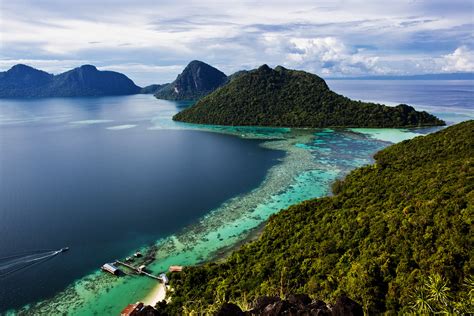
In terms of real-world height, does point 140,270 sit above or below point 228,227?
below

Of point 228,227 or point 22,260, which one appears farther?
point 228,227

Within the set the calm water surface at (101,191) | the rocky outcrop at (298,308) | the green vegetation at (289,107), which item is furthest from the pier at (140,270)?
the green vegetation at (289,107)

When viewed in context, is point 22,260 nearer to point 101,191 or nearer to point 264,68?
point 101,191

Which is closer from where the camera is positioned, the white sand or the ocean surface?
the white sand

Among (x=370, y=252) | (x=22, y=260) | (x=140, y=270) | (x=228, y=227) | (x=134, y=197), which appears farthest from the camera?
(x=134, y=197)

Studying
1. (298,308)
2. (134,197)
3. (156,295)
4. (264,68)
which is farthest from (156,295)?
(264,68)

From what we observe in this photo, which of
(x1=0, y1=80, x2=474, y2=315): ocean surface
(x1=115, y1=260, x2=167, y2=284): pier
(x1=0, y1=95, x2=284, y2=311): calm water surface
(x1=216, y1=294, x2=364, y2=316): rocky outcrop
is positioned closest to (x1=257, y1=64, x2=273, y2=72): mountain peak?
(x1=0, y1=80, x2=474, y2=315): ocean surface

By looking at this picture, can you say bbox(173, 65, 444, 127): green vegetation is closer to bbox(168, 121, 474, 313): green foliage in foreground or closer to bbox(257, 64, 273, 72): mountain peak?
bbox(257, 64, 273, 72): mountain peak
